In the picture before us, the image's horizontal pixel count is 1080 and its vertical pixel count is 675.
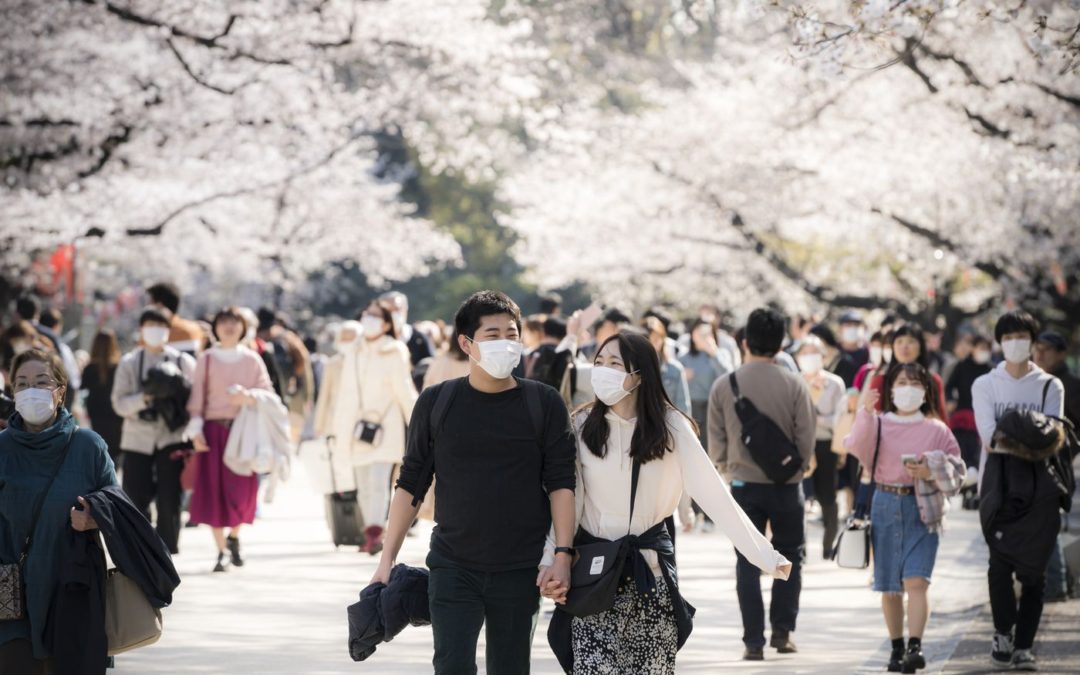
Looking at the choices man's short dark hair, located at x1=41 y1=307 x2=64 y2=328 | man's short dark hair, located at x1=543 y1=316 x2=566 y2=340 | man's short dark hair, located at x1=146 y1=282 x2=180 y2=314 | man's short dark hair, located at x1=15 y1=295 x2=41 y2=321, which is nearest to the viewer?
man's short dark hair, located at x1=543 y1=316 x2=566 y2=340

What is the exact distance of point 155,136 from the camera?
2288 cm

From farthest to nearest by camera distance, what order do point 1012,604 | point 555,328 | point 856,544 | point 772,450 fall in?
point 555,328
point 772,450
point 1012,604
point 856,544

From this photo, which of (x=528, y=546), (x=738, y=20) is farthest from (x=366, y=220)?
(x=528, y=546)

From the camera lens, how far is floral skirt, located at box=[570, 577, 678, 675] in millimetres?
5727

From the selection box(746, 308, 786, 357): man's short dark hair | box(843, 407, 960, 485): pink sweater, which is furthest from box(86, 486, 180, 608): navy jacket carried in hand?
box(746, 308, 786, 357): man's short dark hair

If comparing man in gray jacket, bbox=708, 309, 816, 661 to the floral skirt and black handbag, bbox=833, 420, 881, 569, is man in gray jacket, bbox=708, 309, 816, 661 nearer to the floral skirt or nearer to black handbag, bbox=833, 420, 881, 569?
black handbag, bbox=833, 420, 881, 569

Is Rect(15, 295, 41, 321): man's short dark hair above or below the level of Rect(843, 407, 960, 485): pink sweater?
above

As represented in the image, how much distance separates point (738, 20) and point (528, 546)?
35.6 meters

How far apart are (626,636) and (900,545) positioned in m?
3.01

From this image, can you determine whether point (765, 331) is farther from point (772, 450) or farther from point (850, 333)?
point (850, 333)

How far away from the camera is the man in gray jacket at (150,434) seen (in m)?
12.0

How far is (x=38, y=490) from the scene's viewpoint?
20.4ft

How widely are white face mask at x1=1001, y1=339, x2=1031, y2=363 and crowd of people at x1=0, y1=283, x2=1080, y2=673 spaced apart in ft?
Answer: 0.04

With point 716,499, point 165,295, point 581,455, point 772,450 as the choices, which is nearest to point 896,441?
point 772,450
